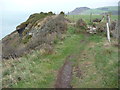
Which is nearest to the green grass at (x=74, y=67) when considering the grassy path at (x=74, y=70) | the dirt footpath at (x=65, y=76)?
the grassy path at (x=74, y=70)

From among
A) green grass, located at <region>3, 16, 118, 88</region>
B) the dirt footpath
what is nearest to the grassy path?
green grass, located at <region>3, 16, 118, 88</region>

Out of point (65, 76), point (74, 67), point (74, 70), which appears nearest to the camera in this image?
point (65, 76)

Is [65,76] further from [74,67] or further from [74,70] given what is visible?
[74,67]

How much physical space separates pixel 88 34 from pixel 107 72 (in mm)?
19144

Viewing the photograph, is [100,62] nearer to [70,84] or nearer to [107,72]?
[107,72]

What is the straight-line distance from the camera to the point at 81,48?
80.4 ft

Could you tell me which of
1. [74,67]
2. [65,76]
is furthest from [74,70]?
[65,76]

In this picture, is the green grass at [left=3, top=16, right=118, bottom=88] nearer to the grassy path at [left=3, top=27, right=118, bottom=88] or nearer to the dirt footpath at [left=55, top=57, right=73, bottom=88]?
the grassy path at [left=3, top=27, right=118, bottom=88]

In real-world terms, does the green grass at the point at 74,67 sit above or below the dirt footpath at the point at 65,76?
above

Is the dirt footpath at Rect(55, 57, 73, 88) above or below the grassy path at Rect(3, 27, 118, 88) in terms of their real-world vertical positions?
below

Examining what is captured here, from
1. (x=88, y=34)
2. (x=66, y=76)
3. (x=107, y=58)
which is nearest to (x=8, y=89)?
(x=66, y=76)

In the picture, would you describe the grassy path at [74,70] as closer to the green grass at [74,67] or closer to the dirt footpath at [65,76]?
the green grass at [74,67]

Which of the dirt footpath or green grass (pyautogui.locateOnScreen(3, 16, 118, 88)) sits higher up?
green grass (pyautogui.locateOnScreen(3, 16, 118, 88))

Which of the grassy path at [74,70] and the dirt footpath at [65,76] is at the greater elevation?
the grassy path at [74,70]
